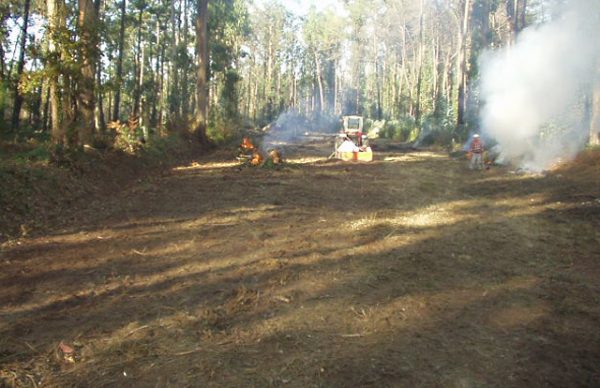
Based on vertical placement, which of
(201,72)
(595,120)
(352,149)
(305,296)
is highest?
(201,72)

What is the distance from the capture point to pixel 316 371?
13.2 ft

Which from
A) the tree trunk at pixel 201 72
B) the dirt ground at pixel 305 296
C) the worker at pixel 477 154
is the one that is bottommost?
the dirt ground at pixel 305 296

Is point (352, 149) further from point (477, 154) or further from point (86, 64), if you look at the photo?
point (86, 64)

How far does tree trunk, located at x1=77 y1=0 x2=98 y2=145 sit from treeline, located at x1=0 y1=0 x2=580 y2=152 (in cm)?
3

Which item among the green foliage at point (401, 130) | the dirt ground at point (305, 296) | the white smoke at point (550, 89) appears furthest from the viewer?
the green foliage at point (401, 130)

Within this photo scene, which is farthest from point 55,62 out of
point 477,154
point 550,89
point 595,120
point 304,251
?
point 550,89

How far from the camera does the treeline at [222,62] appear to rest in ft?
43.2

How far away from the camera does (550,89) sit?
67.6ft

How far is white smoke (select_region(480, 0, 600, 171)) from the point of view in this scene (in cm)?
1855

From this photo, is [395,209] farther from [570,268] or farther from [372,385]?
[372,385]

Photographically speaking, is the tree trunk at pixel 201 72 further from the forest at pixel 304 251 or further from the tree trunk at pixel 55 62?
the tree trunk at pixel 55 62

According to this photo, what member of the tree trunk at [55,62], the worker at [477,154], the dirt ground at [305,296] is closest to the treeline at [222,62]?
the tree trunk at [55,62]

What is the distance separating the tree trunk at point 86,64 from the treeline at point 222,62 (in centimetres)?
3

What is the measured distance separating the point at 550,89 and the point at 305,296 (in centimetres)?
1891
